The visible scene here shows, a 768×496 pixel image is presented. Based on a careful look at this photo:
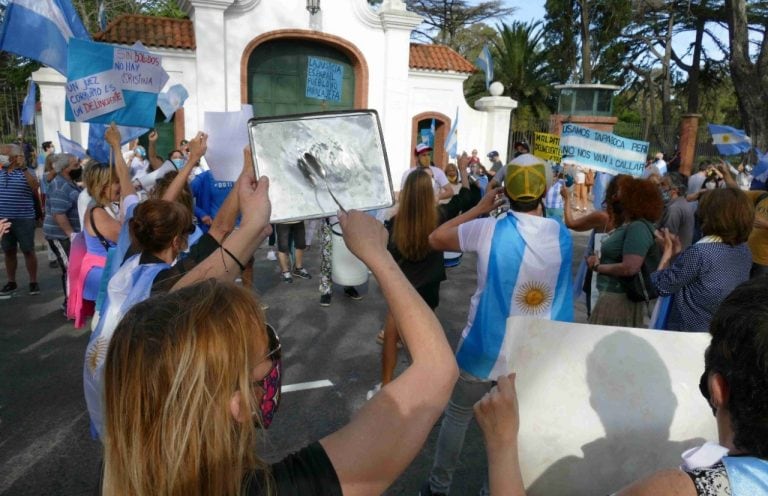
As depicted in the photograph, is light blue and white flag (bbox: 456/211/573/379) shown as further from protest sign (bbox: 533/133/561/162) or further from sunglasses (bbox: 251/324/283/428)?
protest sign (bbox: 533/133/561/162)

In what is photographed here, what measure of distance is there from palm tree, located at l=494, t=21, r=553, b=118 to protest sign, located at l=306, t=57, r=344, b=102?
2830 centimetres

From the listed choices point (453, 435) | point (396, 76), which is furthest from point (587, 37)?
point (453, 435)

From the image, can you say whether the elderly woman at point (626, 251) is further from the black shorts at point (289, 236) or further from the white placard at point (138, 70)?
the black shorts at point (289, 236)

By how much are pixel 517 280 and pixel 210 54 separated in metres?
12.6

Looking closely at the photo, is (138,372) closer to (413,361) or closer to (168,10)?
(413,361)

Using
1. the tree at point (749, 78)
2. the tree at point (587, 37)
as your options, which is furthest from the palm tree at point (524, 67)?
the tree at point (749, 78)

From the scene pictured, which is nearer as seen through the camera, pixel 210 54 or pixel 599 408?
pixel 599 408

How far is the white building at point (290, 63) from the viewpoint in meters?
12.9

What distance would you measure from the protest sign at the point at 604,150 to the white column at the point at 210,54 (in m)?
10.1

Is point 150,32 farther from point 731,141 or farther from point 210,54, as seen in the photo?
point 731,141

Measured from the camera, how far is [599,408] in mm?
1544

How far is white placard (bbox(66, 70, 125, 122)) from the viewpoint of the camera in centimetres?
434

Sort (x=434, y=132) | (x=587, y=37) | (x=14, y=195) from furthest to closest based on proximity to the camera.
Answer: (x=587, y=37)
(x=434, y=132)
(x=14, y=195)

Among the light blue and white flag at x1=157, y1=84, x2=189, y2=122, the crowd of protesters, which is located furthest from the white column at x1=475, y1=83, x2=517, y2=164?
the crowd of protesters
